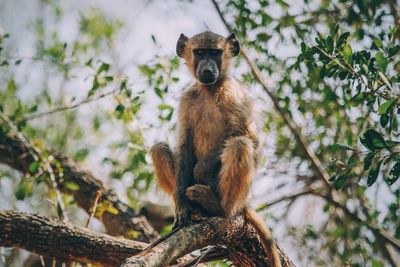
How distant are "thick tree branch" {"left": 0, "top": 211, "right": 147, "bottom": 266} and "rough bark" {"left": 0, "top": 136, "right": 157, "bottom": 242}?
4.55ft

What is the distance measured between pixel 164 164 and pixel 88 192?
2.02m

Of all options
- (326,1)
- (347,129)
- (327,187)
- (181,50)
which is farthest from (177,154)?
(326,1)

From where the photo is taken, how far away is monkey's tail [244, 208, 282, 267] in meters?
5.69

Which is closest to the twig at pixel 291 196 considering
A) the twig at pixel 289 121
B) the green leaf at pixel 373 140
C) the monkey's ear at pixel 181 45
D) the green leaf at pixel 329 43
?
the twig at pixel 289 121

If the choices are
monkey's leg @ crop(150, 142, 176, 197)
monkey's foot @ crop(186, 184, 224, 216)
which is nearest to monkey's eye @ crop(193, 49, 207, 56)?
monkey's leg @ crop(150, 142, 176, 197)

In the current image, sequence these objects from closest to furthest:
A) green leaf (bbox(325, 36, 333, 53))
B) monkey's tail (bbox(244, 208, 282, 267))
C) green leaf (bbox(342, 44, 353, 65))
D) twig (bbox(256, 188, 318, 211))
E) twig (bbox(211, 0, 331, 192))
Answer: green leaf (bbox(342, 44, 353, 65)) → green leaf (bbox(325, 36, 333, 53)) → monkey's tail (bbox(244, 208, 282, 267)) → twig (bbox(211, 0, 331, 192)) → twig (bbox(256, 188, 318, 211))

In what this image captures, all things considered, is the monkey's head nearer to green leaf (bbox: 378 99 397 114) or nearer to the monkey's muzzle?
the monkey's muzzle

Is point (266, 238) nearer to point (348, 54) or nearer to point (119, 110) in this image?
point (348, 54)

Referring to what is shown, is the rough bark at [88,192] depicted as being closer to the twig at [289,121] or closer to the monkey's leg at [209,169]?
the monkey's leg at [209,169]

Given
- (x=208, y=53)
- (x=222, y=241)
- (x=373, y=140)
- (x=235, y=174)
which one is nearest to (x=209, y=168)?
(x=235, y=174)

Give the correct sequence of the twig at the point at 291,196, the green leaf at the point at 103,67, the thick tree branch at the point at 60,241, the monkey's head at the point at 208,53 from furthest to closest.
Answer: the twig at the point at 291,196 → the green leaf at the point at 103,67 → the monkey's head at the point at 208,53 → the thick tree branch at the point at 60,241

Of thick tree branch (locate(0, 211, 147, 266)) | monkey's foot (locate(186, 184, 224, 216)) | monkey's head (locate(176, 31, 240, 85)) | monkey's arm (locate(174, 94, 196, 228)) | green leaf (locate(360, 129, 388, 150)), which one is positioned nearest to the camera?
green leaf (locate(360, 129, 388, 150))

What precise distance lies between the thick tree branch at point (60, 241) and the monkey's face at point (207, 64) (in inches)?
93.3

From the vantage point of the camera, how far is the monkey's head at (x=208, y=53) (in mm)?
6736
